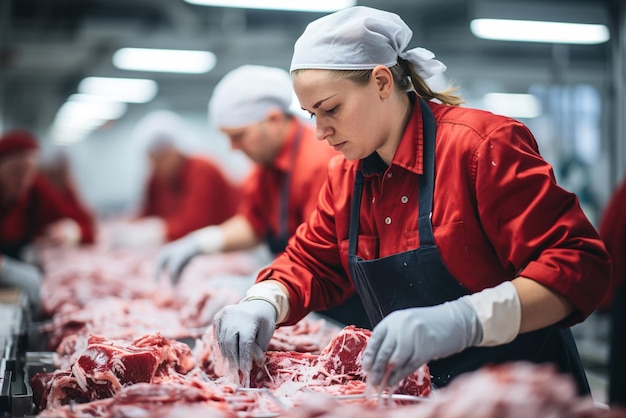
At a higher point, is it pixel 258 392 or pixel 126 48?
pixel 126 48

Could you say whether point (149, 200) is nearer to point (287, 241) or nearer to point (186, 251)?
point (186, 251)

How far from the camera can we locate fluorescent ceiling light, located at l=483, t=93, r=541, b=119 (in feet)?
24.4

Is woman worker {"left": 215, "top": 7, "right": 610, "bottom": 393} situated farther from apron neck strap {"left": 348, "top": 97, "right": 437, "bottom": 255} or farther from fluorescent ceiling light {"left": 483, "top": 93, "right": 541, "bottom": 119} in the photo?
fluorescent ceiling light {"left": 483, "top": 93, "right": 541, "bottom": 119}

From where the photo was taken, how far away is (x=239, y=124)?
14.0ft

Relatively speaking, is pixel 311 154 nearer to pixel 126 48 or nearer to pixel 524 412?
pixel 524 412

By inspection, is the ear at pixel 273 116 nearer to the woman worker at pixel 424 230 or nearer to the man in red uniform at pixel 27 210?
the woman worker at pixel 424 230

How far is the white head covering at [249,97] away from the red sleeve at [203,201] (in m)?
3.13

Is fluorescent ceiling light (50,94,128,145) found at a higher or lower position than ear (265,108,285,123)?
higher

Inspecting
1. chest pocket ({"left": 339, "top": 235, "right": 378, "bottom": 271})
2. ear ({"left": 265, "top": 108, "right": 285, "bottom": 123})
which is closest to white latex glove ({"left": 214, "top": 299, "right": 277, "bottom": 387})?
chest pocket ({"left": 339, "top": 235, "right": 378, "bottom": 271})

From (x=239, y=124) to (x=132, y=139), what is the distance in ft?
20.7

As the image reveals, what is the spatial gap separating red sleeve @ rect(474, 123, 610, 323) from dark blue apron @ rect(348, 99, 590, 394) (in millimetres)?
183

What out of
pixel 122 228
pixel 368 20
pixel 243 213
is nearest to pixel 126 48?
pixel 122 228

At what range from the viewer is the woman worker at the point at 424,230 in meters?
1.92

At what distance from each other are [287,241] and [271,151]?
1.77 feet
